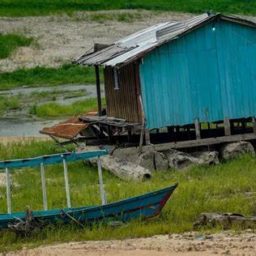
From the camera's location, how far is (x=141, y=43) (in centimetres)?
2336

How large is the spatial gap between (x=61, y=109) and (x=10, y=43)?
1529cm

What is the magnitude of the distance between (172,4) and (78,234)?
166 ft

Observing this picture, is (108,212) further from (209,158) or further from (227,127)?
(227,127)

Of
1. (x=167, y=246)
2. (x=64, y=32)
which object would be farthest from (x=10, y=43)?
(x=167, y=246)

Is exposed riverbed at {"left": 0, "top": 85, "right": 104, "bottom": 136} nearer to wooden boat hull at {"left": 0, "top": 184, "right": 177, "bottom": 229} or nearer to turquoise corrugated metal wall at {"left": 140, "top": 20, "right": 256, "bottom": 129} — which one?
turquoise corrugated metal wall at {"left": 140, "top": 20, "right": 256, "bottom": 129}

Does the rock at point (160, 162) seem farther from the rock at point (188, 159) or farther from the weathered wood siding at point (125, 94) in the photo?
the weathered wood siding at point (125, 94)

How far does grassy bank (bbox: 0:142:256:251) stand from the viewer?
15.3 meters

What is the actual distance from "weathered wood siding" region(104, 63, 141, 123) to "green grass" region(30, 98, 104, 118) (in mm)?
9863

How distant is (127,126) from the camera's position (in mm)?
22656

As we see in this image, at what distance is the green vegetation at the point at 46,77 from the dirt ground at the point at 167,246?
30413 millimetres

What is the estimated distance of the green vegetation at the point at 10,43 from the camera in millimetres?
49478

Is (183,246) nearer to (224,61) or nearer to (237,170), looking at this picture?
(237,170)

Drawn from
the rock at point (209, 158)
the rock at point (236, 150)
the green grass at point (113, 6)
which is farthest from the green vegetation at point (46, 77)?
the rock at point (209, 158)

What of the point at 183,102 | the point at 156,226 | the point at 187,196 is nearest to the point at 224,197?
the point at 187,196
